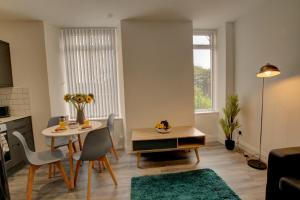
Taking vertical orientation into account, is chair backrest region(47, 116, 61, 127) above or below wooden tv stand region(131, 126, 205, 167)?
above

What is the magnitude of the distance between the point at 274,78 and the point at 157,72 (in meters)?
1.92

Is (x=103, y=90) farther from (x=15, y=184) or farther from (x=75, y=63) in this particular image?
(x=15, y=184)

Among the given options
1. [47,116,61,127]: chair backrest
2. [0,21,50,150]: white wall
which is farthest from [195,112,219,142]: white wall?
[0,21,50,150]: white wall

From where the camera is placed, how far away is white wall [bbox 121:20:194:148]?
3.33m

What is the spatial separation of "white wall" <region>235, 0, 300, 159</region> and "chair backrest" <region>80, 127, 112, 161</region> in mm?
2511

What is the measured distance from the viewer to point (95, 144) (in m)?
2.10

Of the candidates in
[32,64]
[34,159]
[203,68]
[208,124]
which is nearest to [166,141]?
[208,124]

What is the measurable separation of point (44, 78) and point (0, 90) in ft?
2.65

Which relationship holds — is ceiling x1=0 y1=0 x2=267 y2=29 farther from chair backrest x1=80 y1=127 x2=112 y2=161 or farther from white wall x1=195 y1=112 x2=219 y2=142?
white wall x1=195 y1=112 x2=219 y2=142

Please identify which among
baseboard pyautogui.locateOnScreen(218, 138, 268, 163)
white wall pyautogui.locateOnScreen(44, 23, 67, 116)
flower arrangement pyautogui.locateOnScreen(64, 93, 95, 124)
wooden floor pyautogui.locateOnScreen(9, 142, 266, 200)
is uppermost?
white wall pyautogui.locateOnScreen(44, 23, 67, 116)

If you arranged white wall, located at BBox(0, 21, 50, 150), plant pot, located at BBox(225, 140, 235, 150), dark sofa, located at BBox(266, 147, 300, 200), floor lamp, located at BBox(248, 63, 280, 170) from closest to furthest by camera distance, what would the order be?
dark sofa, located at BBox(266, 147, 300, 200) < floor lamp, located at BBox(248, 63, 280, 170) < white wall, located at BBox(0, 21, 50, 150) < plant pot, located at BBox(225, 140, 235, 150)

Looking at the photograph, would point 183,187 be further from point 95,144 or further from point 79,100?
point 79,100

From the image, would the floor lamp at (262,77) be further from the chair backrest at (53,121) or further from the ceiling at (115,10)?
the chair backrest at (53,121)

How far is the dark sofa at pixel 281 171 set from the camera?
156 cm
